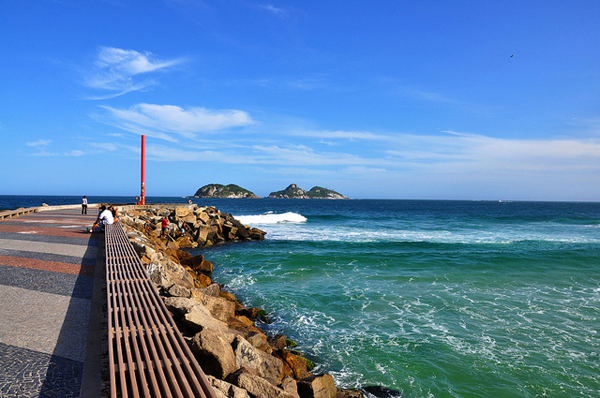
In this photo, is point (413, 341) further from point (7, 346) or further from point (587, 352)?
point (7, 346)

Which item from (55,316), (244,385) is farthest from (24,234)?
(244,385)

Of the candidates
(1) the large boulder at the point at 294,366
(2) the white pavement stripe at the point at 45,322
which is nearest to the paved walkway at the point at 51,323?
(2) the white pavement stripe at the point at 45,322

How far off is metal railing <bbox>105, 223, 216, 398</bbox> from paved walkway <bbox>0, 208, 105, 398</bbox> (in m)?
0.30

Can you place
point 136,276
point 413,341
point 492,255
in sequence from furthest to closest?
point 492,255, point 413,341, point 136,276

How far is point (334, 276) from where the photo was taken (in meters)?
15.6

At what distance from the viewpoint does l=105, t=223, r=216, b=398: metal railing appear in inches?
128

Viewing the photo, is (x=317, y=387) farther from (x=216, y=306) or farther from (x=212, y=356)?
(x=216, y=306)

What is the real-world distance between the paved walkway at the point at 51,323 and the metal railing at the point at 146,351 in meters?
0.30

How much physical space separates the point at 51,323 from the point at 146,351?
2262mm

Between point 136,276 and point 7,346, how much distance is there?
97.7 inches

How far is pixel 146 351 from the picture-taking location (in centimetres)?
383

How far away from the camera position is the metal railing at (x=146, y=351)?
10.7 feet

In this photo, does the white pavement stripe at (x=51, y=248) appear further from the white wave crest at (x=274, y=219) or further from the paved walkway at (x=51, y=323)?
the white wave crest at (x=274, y=219)

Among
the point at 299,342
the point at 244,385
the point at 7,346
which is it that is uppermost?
the point at 7,346
